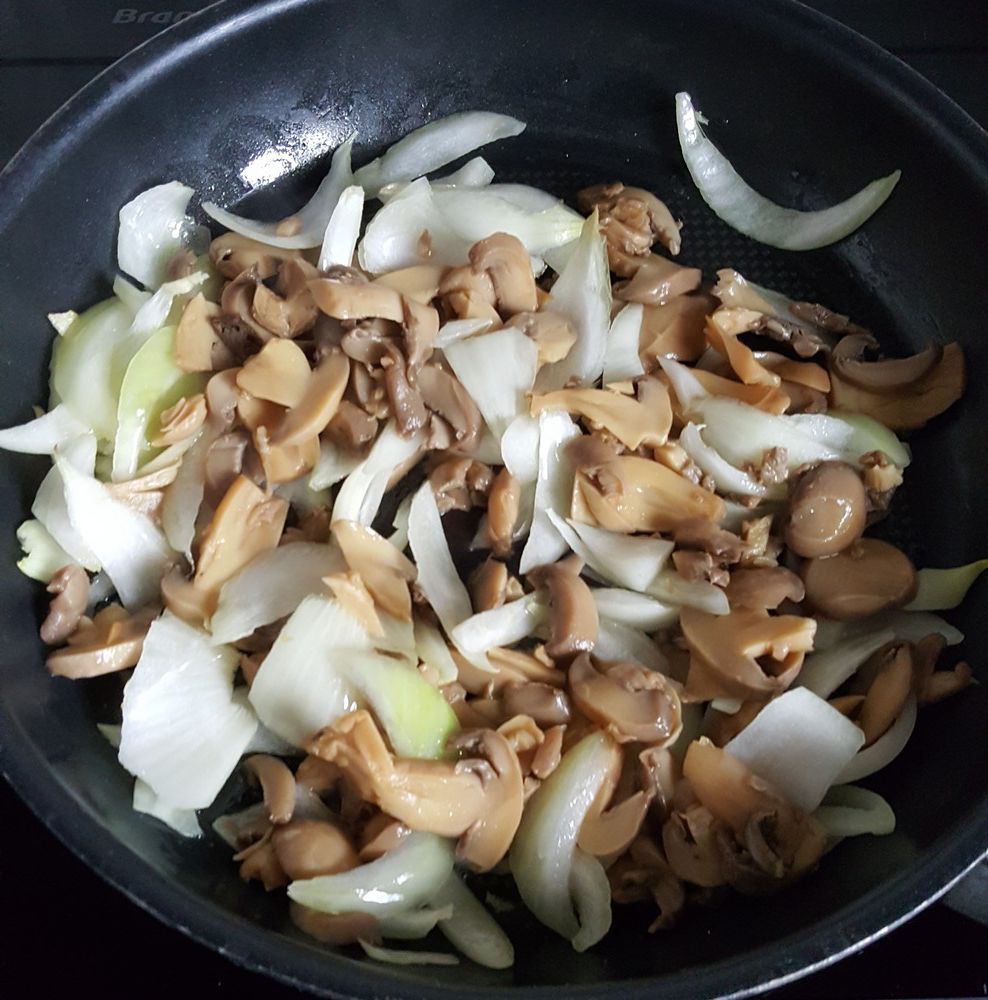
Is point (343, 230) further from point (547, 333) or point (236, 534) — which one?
point (236, 534)

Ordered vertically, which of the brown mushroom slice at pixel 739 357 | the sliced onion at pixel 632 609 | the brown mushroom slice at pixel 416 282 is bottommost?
the sliced onion at pixel 632 609

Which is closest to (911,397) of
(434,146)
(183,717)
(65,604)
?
(434,146)

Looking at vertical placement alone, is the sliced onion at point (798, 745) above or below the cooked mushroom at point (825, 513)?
below

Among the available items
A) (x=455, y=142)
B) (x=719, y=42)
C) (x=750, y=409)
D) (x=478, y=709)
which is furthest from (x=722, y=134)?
(x=478, y=709)

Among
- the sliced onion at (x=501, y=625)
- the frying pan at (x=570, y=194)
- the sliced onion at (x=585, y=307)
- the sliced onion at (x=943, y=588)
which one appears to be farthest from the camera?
the sliced onion at (x=585, y=307)

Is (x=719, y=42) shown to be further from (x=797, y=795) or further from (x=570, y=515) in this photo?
(x=797, y=795)

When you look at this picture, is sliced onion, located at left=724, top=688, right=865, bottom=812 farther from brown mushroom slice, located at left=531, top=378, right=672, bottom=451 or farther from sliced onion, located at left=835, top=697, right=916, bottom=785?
brown mushroom slice, located at left=531, top=378, right=672, bottom=451

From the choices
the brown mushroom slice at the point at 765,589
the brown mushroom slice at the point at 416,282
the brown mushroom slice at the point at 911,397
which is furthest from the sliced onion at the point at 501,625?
the brown mushroom slice at the point at 911,397

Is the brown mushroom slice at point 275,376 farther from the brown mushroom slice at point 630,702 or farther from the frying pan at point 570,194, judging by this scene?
the brown mushroom slice at point 630,702
